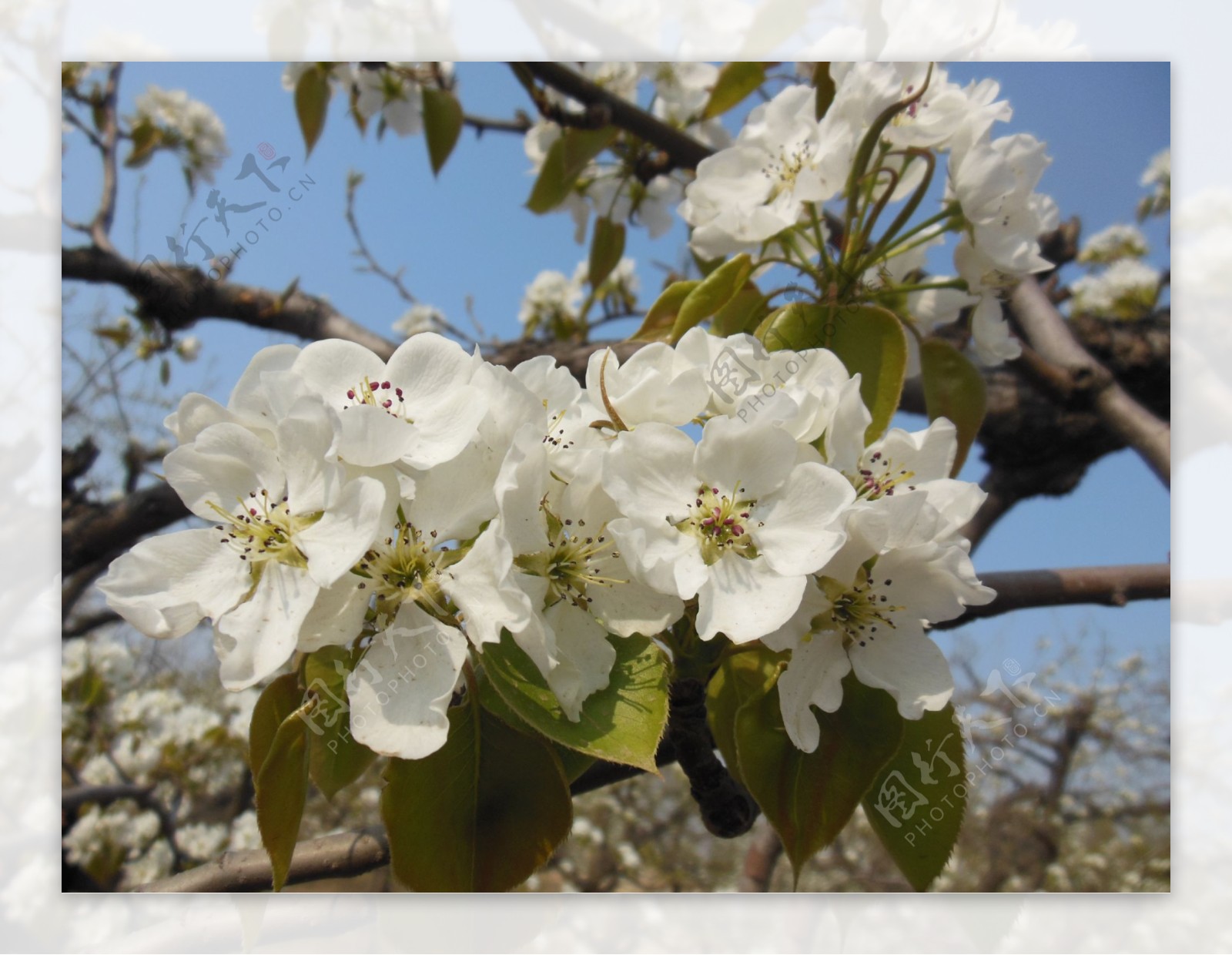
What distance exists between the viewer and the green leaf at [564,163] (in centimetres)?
137

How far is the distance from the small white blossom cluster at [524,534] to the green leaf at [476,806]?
99mm

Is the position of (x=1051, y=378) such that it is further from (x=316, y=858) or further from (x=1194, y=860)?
(x=316, y=858)

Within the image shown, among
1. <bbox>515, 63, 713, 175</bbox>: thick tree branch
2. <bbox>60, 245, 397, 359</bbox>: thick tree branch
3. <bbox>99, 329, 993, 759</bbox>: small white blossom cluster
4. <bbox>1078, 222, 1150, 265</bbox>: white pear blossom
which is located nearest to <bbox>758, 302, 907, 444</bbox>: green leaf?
<bbox>99, 329, 993, 759</bbox>: small white blossom cluster

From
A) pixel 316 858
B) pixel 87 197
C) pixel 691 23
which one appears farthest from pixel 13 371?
pixel 691 23

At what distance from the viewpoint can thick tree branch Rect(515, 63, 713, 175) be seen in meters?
1.31

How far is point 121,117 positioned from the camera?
1714mm

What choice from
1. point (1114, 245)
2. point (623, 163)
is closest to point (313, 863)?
point (623, 163)

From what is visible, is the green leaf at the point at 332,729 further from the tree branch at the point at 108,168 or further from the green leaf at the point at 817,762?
the tree branch at the point at 108,168

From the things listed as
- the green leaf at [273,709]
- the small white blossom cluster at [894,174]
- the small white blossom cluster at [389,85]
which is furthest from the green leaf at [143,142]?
the green leaf at [273,709]

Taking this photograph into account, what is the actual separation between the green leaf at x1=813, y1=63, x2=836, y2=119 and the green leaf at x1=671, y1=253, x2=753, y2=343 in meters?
0.32

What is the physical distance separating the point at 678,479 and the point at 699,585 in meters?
0.07

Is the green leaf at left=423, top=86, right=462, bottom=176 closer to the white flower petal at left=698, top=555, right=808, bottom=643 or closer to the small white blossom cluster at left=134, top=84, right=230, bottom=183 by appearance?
the small white blossom cluster at left=134, top=84, right=230, bottom=183

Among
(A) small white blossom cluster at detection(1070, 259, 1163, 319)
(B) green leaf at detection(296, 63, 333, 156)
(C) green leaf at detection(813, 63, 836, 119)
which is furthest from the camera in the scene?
(A) small white blossom cluster at detection(1070, 259, 1163, 319)

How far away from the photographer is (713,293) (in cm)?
85
